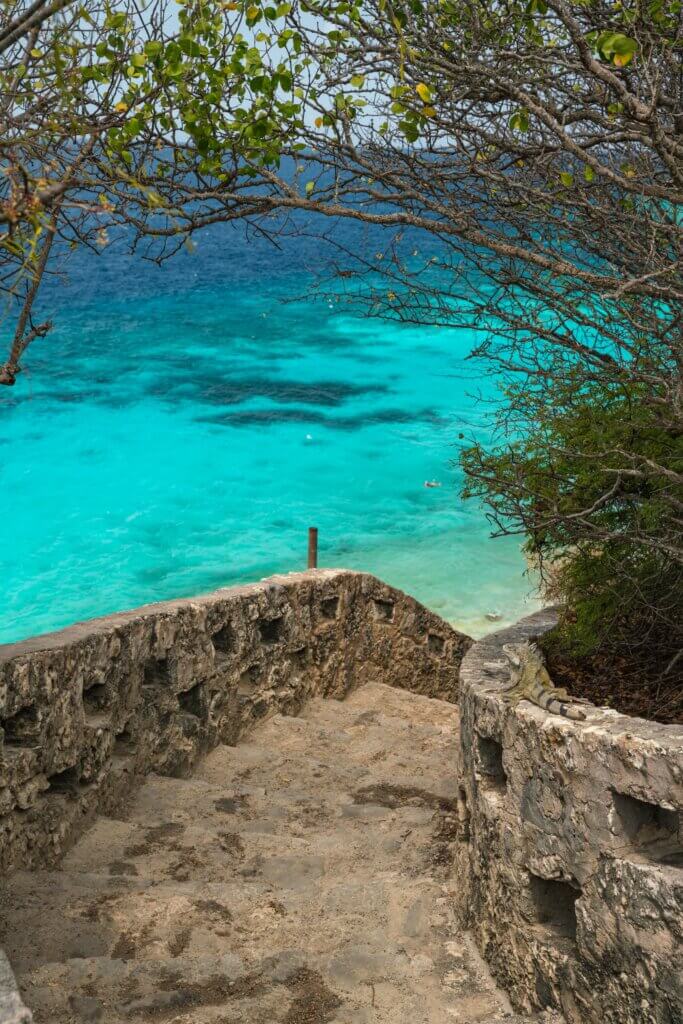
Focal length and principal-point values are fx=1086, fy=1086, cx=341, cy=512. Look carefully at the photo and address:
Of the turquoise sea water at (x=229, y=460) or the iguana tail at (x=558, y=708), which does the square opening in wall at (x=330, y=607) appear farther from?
the turquoise sea water at (x=229, y=460)

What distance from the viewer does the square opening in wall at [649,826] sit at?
4410 mm

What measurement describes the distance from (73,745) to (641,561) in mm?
3356

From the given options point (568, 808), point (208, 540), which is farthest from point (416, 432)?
point (568, 808)

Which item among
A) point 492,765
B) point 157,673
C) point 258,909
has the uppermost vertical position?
point 157,673

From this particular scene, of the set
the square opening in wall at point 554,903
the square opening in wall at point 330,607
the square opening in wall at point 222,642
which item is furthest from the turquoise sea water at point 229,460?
the square opening in wall at point 554,903

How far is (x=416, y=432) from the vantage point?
3030 cm

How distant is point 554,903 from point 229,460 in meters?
24.8

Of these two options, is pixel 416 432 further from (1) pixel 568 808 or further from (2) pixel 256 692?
(1) pixel 568 808

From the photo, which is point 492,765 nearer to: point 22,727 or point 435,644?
point 22,727

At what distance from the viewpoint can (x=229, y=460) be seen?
95.9 ft

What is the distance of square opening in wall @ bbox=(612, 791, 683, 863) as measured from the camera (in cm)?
441

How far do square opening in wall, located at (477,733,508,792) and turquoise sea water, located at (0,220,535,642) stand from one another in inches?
383

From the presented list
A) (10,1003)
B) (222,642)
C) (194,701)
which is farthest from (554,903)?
(222,642)

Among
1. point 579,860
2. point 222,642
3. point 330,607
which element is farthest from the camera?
point 330,607
